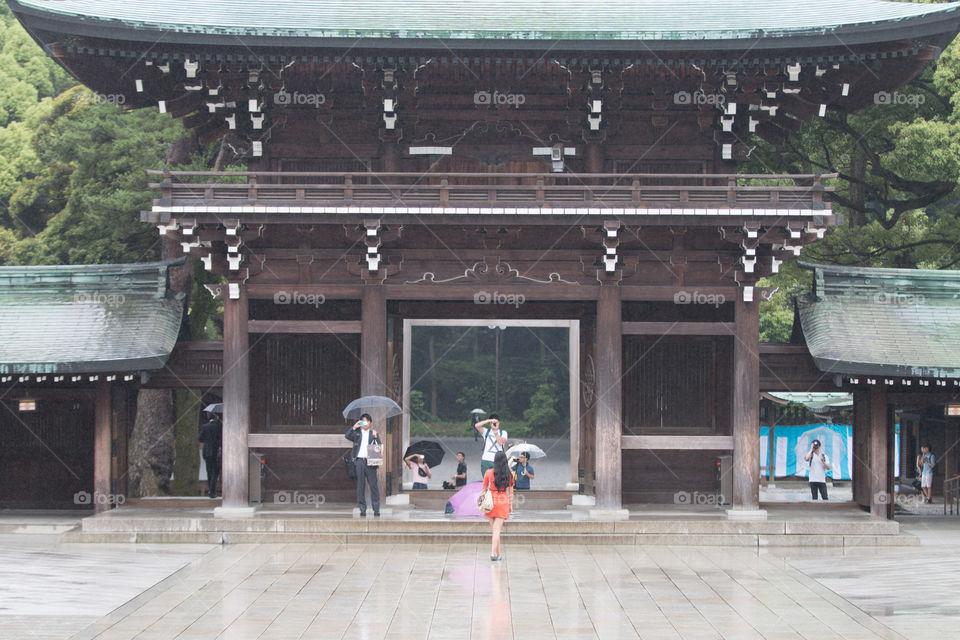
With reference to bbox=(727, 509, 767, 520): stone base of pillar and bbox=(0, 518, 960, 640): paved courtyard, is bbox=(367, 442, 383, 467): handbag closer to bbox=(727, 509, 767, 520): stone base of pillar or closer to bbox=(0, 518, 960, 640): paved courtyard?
bbox=(0, 518, 960, 640): paved courtyard

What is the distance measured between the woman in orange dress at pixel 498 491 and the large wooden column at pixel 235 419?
226 inches

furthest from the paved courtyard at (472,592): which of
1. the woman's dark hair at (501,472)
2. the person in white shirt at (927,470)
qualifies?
the person in white shirt at (927,470)

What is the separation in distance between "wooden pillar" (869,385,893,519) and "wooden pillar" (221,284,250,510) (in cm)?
1203

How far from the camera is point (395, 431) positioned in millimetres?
22578

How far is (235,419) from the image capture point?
2039cm

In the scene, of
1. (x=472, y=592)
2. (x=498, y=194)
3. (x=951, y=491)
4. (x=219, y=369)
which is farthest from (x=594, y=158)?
(x=951, y=491)

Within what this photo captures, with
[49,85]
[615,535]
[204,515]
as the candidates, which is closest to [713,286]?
[615,535]

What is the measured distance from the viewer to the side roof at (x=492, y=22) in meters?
18.9

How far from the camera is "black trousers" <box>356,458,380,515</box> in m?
19.6

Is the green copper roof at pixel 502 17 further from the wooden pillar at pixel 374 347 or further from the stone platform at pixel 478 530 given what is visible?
the stone platform at pixel 478 530

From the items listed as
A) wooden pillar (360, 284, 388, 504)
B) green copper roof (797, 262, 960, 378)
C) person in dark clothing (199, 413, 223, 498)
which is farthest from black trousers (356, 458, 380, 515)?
green copper roof (797, 262, 960, 378)

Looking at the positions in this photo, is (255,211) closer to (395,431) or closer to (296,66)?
(296,66)

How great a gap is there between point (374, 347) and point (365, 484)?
8.36 ft

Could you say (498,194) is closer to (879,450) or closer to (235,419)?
(235,419)
